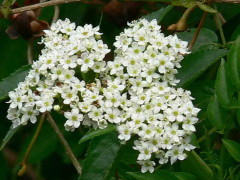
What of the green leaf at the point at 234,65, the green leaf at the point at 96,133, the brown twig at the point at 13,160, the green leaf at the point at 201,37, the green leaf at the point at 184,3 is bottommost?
the brown twig at the point at 13,160

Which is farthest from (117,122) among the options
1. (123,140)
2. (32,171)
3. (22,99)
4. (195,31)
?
(32,171)

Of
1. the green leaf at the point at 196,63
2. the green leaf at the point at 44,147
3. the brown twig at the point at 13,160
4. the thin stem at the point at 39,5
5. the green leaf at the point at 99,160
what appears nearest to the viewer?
the green leaf at the point at 99,160

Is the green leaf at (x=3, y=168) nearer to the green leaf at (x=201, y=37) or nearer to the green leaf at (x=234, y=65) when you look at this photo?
the green leaf at (x=201, y=37)

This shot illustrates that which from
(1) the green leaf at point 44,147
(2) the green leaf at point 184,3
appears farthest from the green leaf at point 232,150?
(1) the green leaf at point 44,147

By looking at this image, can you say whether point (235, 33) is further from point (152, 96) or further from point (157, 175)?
point (157, 175)

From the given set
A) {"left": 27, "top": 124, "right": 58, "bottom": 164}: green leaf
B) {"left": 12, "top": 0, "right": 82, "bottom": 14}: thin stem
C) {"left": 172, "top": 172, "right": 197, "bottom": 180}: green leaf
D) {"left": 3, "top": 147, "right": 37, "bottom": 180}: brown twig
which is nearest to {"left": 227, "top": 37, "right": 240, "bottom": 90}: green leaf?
{"left": 172, "top": 172, "right": 197, "bottom": 180}: green leaf

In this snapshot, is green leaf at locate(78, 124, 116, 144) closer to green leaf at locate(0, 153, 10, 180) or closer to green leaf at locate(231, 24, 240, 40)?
green leaf at locate(231, 24, 240, 40)
